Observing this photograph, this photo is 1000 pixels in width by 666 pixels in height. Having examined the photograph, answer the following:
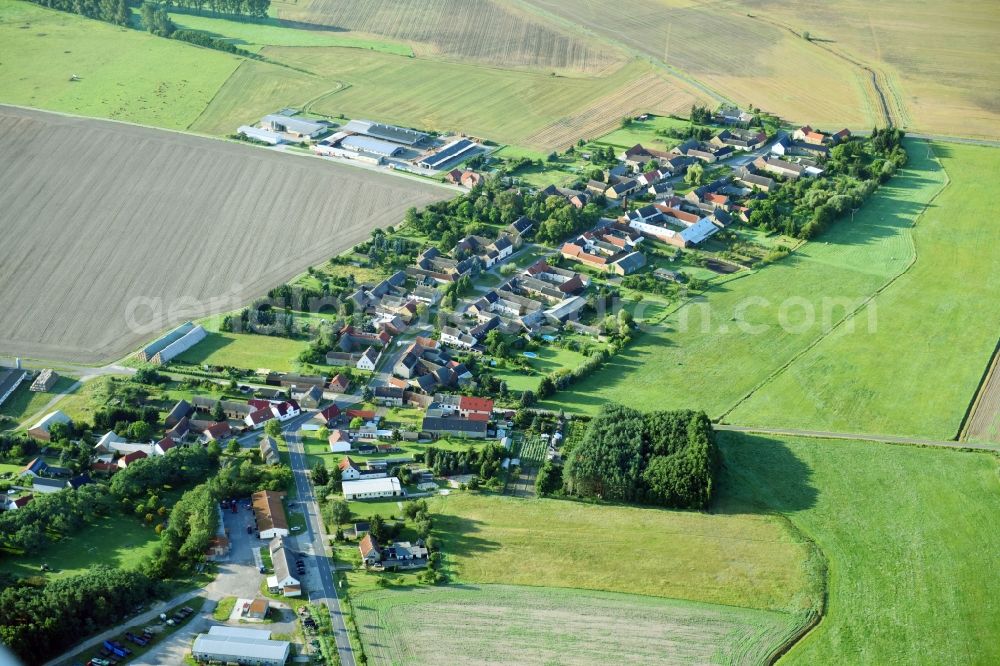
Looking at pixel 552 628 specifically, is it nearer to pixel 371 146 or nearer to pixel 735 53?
pixel 371 146

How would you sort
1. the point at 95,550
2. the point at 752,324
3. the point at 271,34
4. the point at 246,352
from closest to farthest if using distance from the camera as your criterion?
the point at 95,550 → the point at 246,352 → the point at 752,324 → the point at 271,34

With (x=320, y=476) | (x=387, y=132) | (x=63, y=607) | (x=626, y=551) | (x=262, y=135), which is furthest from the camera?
(x=387, y=132)

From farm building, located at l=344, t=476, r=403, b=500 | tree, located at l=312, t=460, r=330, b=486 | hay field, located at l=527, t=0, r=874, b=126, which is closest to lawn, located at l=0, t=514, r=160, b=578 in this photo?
tree, located at l=312, t=460, r=330, b=486

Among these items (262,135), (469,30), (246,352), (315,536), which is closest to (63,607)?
(315,536)

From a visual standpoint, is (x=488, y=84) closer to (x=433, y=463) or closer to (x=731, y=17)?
(x=731, y=17)

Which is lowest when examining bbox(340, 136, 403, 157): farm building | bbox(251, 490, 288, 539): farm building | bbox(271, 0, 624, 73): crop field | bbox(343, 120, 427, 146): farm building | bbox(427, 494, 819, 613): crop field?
bbox(251, 490, 288, 539): farm building

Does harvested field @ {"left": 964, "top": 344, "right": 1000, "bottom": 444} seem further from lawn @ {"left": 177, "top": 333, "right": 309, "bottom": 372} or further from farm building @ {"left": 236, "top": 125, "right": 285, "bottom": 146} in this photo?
farm building @ {"left": 236, "top": 125, "right": 285, "bottom": 146}
